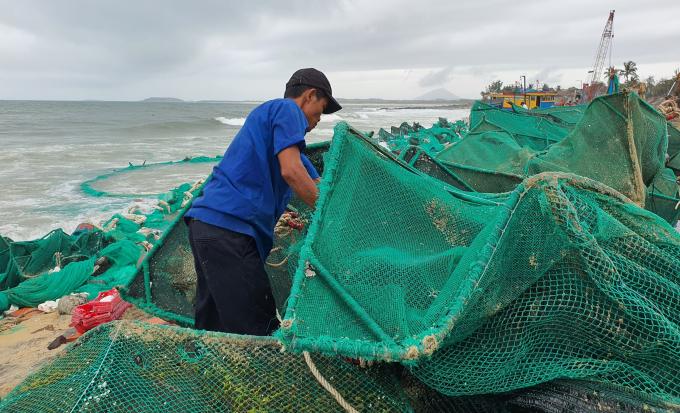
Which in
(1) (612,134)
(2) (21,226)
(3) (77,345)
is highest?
(1) (612,134)

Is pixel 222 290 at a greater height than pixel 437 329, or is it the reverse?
pixel 437 329

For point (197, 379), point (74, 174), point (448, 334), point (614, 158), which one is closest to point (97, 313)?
point (197, 379)

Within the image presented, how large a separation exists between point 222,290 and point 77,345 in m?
0.66

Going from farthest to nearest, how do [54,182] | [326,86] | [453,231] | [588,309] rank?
[54,182] → [326,86] → [453,231] → [588,309]

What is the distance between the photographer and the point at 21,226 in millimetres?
8039

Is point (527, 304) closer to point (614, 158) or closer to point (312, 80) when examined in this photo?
point (312, 80)

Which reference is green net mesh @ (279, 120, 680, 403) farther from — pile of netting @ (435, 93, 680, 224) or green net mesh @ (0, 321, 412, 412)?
pile of netting @ (435, 93, 680, 224)

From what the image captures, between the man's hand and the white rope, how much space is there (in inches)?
31.2

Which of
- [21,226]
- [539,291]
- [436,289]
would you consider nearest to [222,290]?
→ [436,289]

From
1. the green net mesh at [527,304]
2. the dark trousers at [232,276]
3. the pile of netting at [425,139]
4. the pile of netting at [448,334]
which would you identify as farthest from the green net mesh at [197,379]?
the pile of netting at [425,139]

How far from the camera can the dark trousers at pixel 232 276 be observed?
2.28 meters

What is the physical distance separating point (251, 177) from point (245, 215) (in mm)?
192

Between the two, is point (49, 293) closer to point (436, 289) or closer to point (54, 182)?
point (436, 289)

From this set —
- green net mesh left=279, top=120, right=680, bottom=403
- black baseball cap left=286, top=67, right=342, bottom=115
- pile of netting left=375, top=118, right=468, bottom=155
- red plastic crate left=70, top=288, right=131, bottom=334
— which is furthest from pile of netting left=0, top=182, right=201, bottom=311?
pile of netting left=375, top=118, right=468, bottom=155
